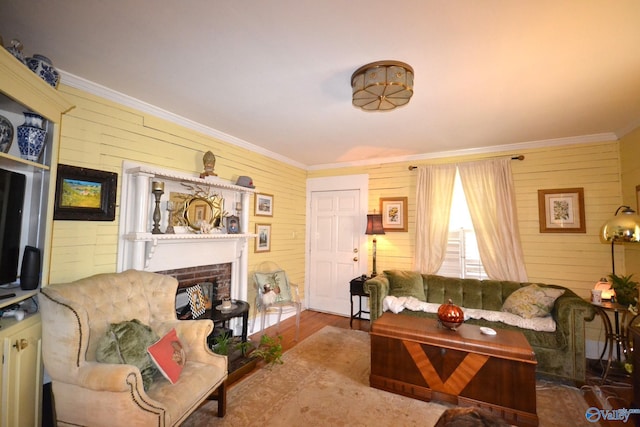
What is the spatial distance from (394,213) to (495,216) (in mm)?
1387

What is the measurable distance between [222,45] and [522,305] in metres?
3.74

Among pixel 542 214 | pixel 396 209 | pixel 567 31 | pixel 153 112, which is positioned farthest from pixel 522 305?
pixel 153 112

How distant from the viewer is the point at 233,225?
3.43m

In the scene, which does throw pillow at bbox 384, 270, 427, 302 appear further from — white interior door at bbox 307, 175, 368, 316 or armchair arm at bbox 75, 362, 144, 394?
armchair arm at bbox 75, 362, 144, 394

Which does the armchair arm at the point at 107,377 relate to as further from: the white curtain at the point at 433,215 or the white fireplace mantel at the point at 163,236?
the white curtain at the point at 433,215

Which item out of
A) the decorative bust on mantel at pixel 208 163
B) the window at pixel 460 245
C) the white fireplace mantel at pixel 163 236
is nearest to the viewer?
the white fireplace mantel at pixel 163 236

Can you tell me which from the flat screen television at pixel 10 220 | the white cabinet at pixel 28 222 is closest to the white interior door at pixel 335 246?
the white cabinet at pixel 28 222

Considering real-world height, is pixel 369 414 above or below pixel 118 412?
below

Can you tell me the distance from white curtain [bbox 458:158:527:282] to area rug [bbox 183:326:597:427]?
1416mm

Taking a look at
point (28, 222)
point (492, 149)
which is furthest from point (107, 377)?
point (492, 149)

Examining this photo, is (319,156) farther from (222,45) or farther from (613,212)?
(613,212)

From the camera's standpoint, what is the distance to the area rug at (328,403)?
7.04 ft

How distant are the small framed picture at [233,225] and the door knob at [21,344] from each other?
196cm

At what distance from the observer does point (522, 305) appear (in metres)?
3.03
